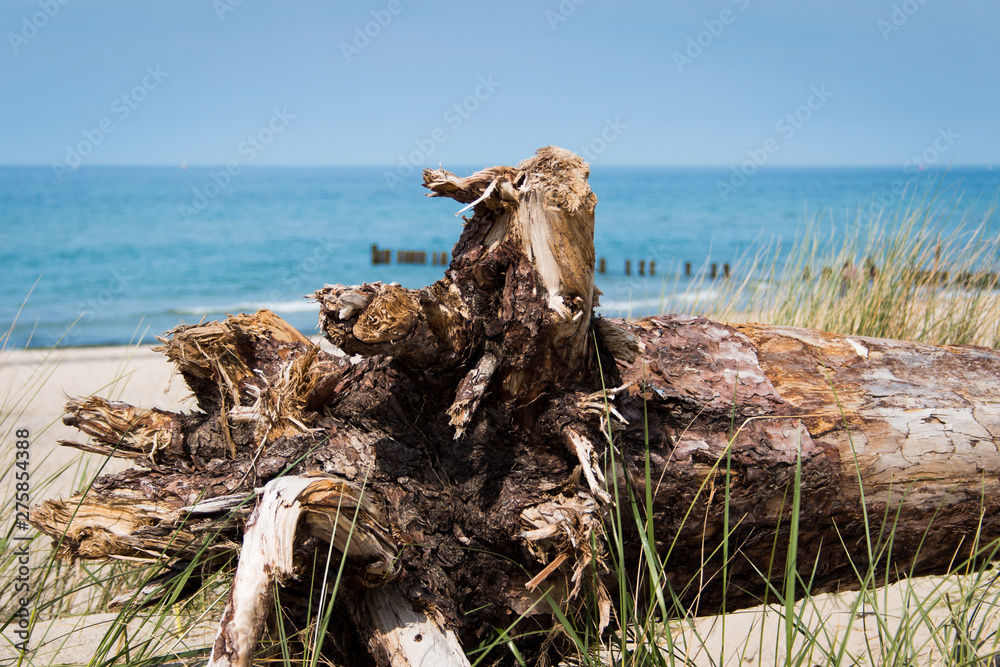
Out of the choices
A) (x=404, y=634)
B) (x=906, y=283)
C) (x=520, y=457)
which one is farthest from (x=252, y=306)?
(x=404, y=634)

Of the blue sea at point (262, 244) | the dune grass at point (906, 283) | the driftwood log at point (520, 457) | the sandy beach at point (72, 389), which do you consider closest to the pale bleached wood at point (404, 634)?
the driftwood log at point (520, 457)

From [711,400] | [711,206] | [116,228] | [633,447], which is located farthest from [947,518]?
[711,206]

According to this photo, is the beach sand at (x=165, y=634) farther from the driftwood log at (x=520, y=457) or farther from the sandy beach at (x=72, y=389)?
the driftwood log at (x=520, y=457)

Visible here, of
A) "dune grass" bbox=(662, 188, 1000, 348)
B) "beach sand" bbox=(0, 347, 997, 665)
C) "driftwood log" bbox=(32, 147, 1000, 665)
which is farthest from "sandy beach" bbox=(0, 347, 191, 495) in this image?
"dune grass" bbox=(662, 188, 1000, 348)

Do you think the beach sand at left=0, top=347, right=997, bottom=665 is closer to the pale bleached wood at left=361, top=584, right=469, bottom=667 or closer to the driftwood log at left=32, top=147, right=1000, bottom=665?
the driftwood log at left=32, top=147, right=1000, bottom=665

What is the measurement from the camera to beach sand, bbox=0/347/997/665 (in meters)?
1.88

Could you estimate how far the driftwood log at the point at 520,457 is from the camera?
5.78 feet

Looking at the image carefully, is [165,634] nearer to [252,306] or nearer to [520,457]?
[520,457]

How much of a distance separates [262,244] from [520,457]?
2707cm

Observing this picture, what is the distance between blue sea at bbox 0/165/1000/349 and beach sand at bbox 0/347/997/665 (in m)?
0.64

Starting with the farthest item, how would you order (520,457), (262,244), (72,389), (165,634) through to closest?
(262,244)
(72,389)
(520,457)
(165,634)

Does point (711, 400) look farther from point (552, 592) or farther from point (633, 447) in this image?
point (552, 592)

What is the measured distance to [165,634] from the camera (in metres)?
1.63

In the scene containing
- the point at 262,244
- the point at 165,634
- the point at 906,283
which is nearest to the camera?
the point at 165,634
